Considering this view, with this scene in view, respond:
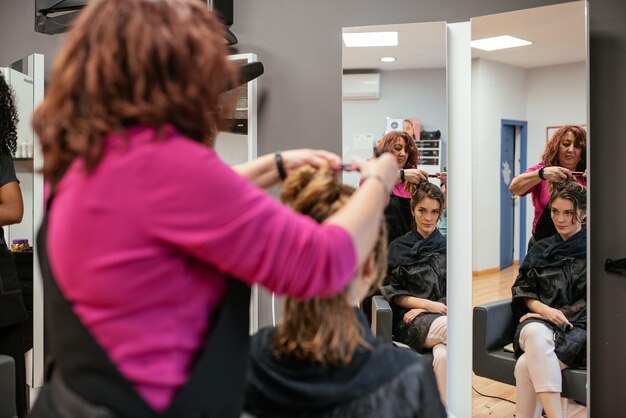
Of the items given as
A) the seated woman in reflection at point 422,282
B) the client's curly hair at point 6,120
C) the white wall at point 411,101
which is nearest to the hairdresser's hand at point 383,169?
the white wall at point 411,101

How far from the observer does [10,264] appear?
2.15m

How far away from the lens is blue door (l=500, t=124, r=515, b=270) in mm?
2057

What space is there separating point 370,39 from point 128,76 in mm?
1608

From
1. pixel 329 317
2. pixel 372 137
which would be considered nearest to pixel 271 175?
pixel 329 317

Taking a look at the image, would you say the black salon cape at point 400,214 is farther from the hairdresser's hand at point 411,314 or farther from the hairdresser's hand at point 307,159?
the hairdresser's hand at point 307,159

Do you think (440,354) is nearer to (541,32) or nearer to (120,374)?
(541,32)

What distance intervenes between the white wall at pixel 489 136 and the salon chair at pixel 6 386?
5.09 feet

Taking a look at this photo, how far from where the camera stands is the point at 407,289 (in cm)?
218

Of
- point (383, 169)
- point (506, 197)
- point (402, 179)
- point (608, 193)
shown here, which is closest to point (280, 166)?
point (383, 169)

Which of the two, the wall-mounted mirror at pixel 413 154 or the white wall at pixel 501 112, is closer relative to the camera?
the white wall at pixel 501 112

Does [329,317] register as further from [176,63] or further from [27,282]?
[27,282]

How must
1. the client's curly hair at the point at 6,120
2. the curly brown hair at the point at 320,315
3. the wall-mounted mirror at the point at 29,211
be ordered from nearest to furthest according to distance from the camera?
1. the curly brown hair at the point at 320,315
2. the client's curly hair at the point at 6,120
3. the wall-mounted mirror at the point at 29,211

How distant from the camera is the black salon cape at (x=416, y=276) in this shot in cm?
215

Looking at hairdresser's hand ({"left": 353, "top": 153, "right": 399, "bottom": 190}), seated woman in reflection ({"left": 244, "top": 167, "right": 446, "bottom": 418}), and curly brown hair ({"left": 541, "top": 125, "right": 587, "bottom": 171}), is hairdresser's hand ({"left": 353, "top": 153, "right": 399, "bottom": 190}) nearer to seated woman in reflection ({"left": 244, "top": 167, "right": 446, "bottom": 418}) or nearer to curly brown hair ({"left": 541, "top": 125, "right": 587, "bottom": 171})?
seated woman in reflection ({"left": 244, "top": 167, "right": 446, "bottom": 418})
